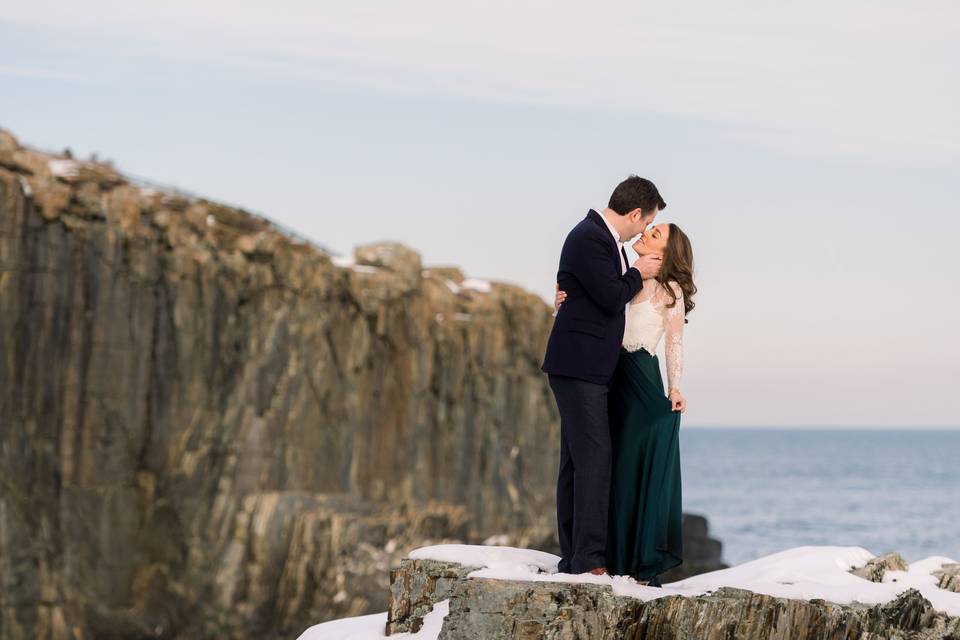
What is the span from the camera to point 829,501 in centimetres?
11444

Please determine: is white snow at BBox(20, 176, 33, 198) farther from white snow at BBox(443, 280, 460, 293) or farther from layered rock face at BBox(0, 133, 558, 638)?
white snow at BBox(443, 280, 460, 293)

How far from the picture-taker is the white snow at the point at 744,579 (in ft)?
30.1

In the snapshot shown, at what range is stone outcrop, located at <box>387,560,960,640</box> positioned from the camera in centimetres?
857

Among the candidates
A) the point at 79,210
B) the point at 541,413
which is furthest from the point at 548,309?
the point at 79,210

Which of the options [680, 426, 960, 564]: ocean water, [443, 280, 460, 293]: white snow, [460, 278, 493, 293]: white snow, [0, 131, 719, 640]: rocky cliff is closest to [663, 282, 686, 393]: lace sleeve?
[0, 131, 719, 640]: rocky cliff

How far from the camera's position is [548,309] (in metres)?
49.5

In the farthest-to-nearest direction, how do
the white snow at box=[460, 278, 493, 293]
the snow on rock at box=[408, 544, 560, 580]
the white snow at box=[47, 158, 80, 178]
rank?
the white snow at box=[460, 278, 493, 293] < the white snow at box=[47, 158, 80, 178] < the snow on rock at box=[408, 544, 560, 580]

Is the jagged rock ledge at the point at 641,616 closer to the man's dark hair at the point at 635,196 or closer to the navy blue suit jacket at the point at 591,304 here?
the navy blue suit jacket at the point at 591,304

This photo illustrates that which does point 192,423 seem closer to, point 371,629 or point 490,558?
point 371,629

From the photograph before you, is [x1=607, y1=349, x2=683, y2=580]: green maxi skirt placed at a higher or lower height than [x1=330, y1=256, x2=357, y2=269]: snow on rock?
lower

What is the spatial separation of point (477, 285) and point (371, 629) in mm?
38576

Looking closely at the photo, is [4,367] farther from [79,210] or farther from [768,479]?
[768,479]

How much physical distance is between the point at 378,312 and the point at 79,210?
11.0 meters

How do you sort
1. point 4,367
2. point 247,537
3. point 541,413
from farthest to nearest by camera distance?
1. point 541,413
2. point 247,537
3. point 4,367
